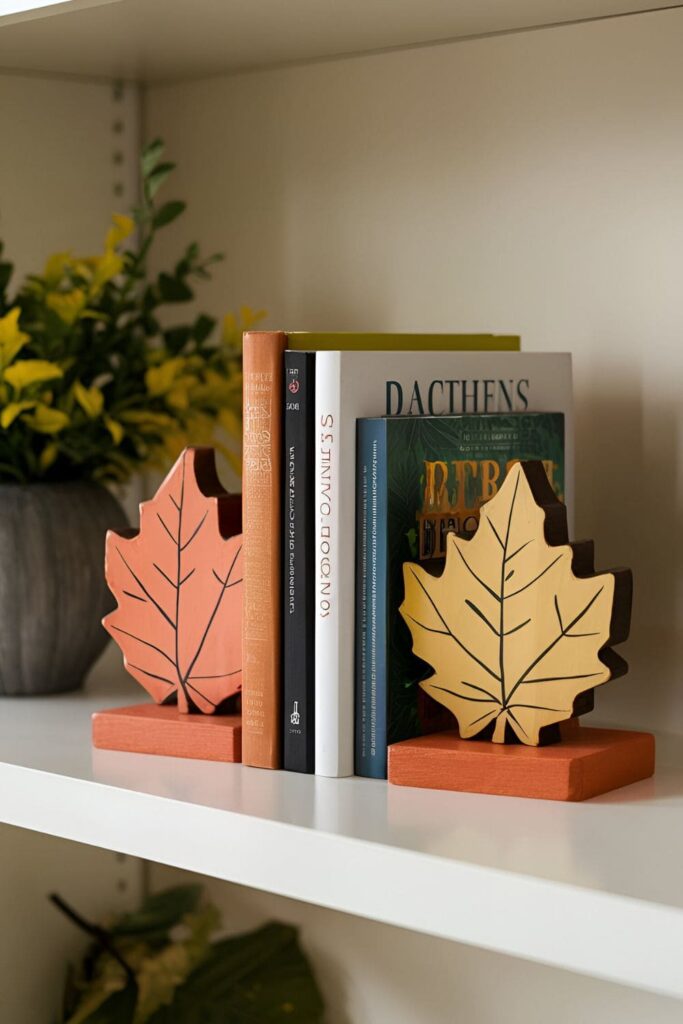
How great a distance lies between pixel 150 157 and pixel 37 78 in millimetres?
203

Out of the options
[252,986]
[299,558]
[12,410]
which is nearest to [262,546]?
[299,558]

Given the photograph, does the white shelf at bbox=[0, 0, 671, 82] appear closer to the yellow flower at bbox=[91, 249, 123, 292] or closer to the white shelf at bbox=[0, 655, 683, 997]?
the yellow flower at bbox=[91, 249, 123, 292]

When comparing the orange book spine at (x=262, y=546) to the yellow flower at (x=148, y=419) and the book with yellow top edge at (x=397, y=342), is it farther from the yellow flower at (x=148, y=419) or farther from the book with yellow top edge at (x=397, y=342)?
the yellow flower at (x=148, y=419)

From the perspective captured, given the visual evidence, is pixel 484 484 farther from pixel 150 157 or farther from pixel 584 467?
pixel 150 157

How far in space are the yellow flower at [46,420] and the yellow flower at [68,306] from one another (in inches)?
2.4

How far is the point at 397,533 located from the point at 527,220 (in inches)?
12.1

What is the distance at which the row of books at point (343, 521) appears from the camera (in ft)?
2.38

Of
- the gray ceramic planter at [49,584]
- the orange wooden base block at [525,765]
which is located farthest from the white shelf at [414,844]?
the gray ceramic planter at [49,584]

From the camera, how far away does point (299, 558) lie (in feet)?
2.43

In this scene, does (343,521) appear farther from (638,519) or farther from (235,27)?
(235,27)

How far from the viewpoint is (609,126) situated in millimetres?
883

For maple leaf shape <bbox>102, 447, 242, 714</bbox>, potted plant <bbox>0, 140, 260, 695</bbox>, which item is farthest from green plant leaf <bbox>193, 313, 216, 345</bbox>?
maple leaf shape <bbox>102, 447, 242, 714</bbox>

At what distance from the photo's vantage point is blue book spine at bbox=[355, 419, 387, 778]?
A: 72cm

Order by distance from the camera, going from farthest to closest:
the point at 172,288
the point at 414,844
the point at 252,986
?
1. the point at 252,986
2. the point at 172,288
3. the point at 414,844
